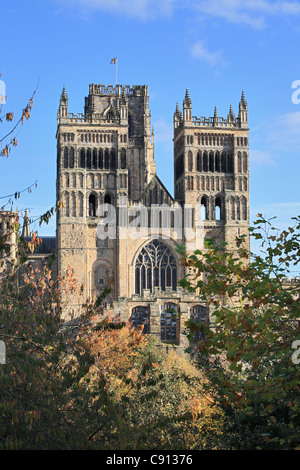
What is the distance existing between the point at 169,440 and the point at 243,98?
61.7 meters

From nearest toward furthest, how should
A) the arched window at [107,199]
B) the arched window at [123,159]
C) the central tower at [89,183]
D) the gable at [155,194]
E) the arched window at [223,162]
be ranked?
the central tower at [89,183], the arched window at [123,159], the gable at [155,194], the arched window at [107,199], the arched window at [223,162]

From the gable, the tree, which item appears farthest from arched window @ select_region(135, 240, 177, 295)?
the tree

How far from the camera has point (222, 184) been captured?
77.9 m

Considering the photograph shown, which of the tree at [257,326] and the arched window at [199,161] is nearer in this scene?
the tree at [257,326]

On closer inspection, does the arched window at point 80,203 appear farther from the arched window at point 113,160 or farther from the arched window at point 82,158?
the arched window at point 113,160

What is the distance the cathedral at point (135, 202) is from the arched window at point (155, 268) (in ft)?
0.33

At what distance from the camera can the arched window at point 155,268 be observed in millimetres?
75062

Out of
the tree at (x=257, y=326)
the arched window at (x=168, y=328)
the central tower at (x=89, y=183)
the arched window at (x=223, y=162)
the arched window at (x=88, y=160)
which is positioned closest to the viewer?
the tree at (x=257, y=326)

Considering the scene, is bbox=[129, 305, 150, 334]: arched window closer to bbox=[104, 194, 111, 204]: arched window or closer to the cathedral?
the cathedral

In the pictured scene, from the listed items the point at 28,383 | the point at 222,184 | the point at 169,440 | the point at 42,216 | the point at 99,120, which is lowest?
the point at 169,440

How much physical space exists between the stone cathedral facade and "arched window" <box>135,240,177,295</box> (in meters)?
0.10

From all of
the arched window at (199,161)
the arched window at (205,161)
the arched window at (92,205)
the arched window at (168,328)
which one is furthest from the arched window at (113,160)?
the arched window at (168,328)
